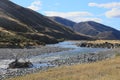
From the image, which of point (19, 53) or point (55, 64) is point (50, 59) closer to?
point (55, 64)

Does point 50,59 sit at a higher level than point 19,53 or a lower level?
lower

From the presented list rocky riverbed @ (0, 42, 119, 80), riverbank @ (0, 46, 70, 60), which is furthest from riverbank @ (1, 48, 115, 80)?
riverbank @ (0, 46, 70, 60)

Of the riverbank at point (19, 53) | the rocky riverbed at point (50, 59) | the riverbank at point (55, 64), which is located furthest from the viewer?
the riverbank at point (19, 53)

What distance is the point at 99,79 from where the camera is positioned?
32.3m

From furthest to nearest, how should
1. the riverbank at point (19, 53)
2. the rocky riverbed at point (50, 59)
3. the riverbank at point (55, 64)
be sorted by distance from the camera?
the riverbank at point (19, 53) → the rocky riverbed at point (50, 59) → the riverbank at point (55, 64)

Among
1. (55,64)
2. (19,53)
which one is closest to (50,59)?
(55,64)

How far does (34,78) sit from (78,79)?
5.48 m

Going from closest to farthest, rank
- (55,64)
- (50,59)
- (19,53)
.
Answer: (55,64)
(50,59)
(19,53)

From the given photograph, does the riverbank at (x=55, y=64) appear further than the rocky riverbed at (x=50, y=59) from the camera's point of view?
No

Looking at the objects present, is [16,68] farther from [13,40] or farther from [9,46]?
[13,40]

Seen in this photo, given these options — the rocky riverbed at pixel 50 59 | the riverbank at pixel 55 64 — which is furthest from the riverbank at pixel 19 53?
the riverbank at pixel 55 64

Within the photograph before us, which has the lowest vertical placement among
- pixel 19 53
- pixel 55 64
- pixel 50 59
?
pixel 55 64

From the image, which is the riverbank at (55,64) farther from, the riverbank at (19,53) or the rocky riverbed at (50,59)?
the riverbank at (19,53)

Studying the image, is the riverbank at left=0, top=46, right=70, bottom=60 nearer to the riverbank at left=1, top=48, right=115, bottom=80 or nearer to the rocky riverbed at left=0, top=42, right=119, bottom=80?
the rocky riverbed at left=0, top=42, right=119, bottom=80
